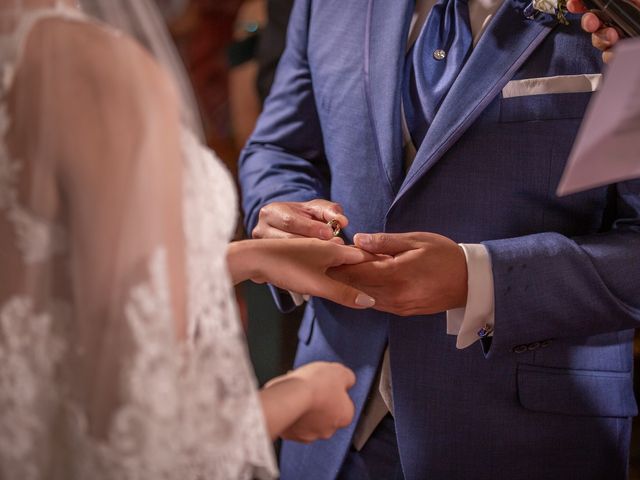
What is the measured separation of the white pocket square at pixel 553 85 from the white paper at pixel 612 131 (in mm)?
342

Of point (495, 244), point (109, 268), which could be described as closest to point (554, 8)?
point (495, 244)

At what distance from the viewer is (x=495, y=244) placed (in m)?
1.25

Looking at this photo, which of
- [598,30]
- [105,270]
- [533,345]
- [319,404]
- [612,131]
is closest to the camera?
[105,270]

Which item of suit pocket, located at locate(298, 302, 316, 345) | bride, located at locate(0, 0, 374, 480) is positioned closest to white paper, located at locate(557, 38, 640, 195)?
bride, located at locate(0, 0, 374, 480)

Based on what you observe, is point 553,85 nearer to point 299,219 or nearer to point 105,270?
point 299,219

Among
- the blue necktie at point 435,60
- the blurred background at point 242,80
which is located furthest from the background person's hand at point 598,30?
the blurred background at point 242,80

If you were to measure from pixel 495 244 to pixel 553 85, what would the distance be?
0.28m

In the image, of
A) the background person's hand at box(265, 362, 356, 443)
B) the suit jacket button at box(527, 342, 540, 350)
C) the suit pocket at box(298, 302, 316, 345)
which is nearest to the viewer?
the background person's hand at box(265, 362, 356, 443)

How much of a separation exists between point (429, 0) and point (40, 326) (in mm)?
970

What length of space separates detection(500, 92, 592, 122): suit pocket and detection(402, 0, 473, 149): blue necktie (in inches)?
4.4

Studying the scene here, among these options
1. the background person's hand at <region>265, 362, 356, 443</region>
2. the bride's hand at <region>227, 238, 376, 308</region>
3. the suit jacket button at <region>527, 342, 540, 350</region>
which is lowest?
the suit jacket button at <region>527, 342, 540, 350</region>

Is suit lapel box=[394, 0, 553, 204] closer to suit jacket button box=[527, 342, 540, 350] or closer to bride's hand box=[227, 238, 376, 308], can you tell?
bride's hand box=[227, 238, 376, 308]

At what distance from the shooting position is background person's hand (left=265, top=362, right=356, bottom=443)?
40.3 inches

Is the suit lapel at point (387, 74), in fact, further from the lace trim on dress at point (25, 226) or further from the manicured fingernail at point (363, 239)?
the lace trim on dress at point (25, 226)
